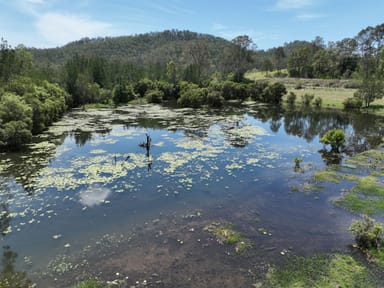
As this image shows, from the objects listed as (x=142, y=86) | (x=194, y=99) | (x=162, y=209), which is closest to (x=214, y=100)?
(x=194, y=99)

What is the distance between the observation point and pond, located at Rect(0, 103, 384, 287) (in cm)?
1074

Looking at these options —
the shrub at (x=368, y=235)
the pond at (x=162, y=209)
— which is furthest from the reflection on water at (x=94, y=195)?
the shrub at (x=368, y=235)

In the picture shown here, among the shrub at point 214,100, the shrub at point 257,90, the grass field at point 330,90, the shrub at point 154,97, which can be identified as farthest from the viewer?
the shrub at point 154,97

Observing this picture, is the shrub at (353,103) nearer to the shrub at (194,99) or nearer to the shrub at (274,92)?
the shrub at (274,92)

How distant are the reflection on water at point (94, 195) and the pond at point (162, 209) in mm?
63

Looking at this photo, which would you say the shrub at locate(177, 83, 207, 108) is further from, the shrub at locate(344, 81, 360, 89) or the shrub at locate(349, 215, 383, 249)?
the shrub at locate(349, 215, 383, 249)

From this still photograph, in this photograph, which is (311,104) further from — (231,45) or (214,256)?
(214,256)

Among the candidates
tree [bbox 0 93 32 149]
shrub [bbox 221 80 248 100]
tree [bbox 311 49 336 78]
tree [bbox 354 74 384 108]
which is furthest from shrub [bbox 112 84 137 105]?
tree [bbox 311 49 336 78]

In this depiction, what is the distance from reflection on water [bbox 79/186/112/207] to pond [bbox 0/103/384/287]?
63 millimetres

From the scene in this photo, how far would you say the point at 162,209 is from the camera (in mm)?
15266

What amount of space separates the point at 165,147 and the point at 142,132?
836cm

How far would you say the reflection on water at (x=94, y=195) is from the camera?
1608 centimetres

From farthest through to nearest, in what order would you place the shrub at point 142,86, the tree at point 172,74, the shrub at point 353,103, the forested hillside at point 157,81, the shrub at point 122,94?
the tree at point 172,74 < the shrub at point 142,86 < the shrub at point 122,94 < the shrub at point 353,103 < the forested hillside at point 157,81

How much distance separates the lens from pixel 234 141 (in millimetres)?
29672
